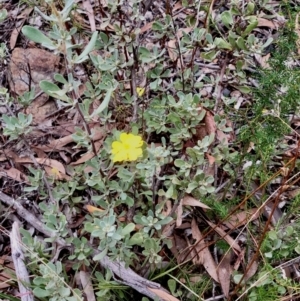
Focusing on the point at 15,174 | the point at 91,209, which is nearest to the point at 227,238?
the point at 91,209

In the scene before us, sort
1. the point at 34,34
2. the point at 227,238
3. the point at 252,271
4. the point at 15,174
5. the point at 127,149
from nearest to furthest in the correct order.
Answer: the point at 34,34 < the point at 127,149 < the point at 252,271 < the point at 227,238 < the point at 15,174

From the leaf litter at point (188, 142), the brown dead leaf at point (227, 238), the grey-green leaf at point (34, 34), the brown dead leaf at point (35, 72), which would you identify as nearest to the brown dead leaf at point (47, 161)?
the leaf litter at point (188, 142)

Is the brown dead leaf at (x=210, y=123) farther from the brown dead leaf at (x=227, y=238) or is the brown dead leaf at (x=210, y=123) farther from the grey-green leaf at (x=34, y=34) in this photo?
the grey-green leaf at (x=34, y=34)

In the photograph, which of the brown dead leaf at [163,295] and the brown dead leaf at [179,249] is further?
the brown dead leaf at [179,249]

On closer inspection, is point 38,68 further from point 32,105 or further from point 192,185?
point 192,185

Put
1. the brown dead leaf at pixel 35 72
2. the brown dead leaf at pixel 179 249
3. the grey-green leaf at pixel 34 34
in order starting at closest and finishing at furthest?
the grey-green leaf at pixel 34 34, the brown dead leaf at pixel 179 249, the brown dead leaf at pixel 35 72

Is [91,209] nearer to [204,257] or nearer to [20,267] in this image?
[20,267]
